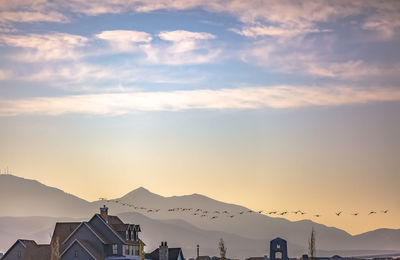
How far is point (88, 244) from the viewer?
162875 millimetres

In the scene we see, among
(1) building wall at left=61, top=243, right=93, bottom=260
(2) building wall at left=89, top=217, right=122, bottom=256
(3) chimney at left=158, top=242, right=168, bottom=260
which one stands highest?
(2) building wall at left=89, top=217, right=122, bottom=256

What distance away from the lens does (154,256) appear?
18338 centimetres

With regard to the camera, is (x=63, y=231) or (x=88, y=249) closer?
(x=88, y=249)

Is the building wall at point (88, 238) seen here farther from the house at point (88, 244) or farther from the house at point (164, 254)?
the house at point (164, 254)

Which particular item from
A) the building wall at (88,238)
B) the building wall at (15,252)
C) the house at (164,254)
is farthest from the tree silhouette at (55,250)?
the house at (164,254)

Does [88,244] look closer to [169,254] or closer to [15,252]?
[15,252]

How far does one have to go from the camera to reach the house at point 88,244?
162 meters

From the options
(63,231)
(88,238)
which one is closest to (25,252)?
(63,231)

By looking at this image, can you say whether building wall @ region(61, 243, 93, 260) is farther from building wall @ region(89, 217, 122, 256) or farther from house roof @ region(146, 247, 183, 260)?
house roof @ region(146, 247, 183, 260)

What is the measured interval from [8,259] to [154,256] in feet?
98.0

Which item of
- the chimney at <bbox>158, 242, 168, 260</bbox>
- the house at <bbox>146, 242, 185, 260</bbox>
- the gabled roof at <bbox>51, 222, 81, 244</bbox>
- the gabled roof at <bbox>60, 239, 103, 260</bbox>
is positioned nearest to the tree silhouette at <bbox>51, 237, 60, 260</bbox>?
the gabled roof at <bbox>60, 239, 103, 260</bbox>

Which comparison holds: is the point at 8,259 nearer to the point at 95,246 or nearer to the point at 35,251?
the point at 35,251

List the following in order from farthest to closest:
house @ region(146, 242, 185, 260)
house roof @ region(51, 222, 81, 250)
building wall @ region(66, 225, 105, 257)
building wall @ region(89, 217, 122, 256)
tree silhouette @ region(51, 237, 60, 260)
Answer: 1. house @ region(146, 242, 185, 260)
2. house roof @ region(51, 222, 81, 250)
3. building wall @ region(89, 217, 122, 256)
4. building wall @ region(66, 225, 105, 257)
5. tree silhouette @ region(51, 237, 60, 260)

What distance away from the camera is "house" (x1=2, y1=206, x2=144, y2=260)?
16150cm
